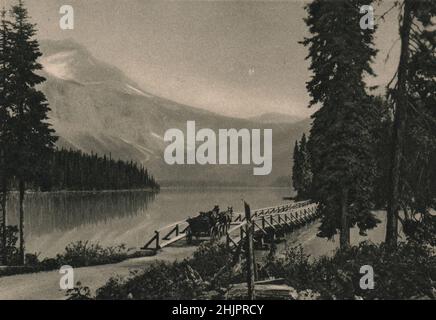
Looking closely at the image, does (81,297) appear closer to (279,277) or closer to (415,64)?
(279,277)

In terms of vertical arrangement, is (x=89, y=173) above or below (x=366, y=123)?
below

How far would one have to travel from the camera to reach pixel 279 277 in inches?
661

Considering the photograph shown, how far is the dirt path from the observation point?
14.9 metres

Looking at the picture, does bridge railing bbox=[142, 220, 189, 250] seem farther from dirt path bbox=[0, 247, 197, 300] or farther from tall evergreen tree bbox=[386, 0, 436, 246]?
tall evergreen tree bbox=[386, 0, 436, 246]

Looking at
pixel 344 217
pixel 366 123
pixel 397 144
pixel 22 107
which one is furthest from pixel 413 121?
pixel 22 107

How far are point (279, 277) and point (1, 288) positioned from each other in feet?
30.8

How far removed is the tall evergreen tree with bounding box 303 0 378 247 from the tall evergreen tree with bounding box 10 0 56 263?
528 inches

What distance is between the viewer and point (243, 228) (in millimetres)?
28438

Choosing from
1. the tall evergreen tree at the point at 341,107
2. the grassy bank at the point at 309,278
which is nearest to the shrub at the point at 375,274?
the grassy bank at the point at 309,278

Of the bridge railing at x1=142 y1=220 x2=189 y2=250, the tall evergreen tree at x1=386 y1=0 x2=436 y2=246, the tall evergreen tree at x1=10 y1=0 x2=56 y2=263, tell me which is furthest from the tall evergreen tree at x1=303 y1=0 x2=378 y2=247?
the tall evergreen tree at x1=10 y1=0 x2=56 y2=263

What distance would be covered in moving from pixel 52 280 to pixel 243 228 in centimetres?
1378

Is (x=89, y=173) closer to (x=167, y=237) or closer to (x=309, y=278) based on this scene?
(x=167, y=237)

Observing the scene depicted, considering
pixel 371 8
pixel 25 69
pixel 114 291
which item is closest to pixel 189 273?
pixel 114 291

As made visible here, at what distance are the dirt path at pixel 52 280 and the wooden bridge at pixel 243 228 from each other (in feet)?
11.8
